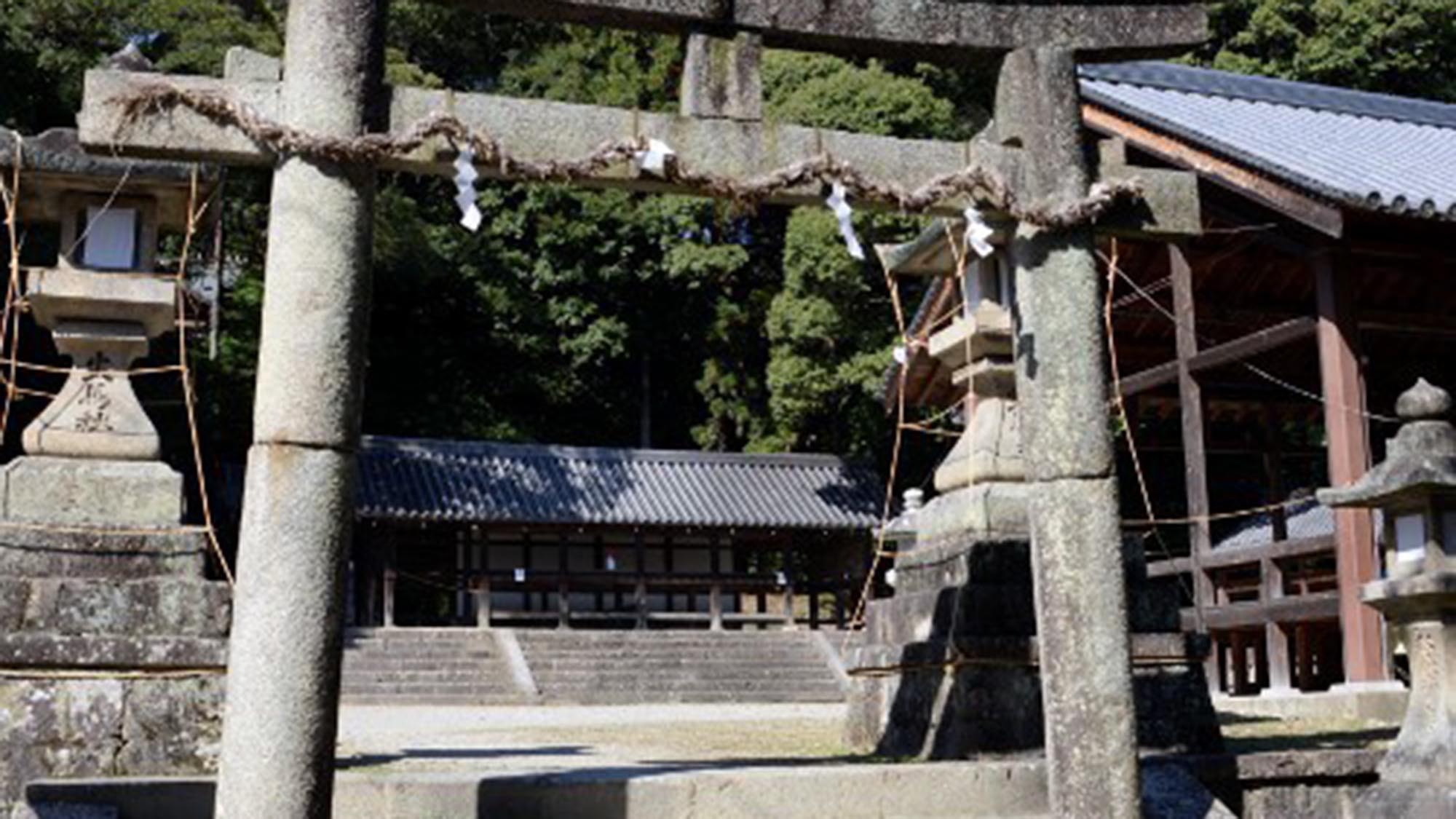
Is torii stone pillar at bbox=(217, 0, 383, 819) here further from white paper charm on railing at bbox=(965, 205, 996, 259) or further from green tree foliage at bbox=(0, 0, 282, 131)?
green tree foliage at bbox=(0, 0, 282, 131)

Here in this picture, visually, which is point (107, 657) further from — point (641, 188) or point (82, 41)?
point (82, 41)

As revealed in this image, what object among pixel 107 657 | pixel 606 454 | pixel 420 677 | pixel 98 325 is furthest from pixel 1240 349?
pixel 606 454

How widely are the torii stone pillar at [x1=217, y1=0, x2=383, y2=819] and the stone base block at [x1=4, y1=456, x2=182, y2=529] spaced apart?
3.16 m

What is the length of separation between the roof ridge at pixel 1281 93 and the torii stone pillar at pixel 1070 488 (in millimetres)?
11778

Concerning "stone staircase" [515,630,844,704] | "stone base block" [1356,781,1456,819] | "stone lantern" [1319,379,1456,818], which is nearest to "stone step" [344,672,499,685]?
"stone staircase" [515,630,844,704]

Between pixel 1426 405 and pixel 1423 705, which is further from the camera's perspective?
pixel 1426 405

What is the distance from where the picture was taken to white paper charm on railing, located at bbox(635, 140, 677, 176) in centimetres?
550

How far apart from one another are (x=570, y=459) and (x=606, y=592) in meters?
2.76

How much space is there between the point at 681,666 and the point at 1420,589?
16630mm

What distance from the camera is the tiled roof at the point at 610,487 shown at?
25.3 meters

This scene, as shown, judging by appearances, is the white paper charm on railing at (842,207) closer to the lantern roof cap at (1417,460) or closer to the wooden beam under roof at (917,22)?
the wooden beam under roof at (917,22)

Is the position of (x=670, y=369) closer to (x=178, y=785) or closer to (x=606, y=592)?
(x=606, y=592)

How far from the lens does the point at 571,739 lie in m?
11.0

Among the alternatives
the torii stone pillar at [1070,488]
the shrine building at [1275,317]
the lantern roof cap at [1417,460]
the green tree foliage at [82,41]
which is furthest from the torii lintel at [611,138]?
the green tree foliage at [82,41]
